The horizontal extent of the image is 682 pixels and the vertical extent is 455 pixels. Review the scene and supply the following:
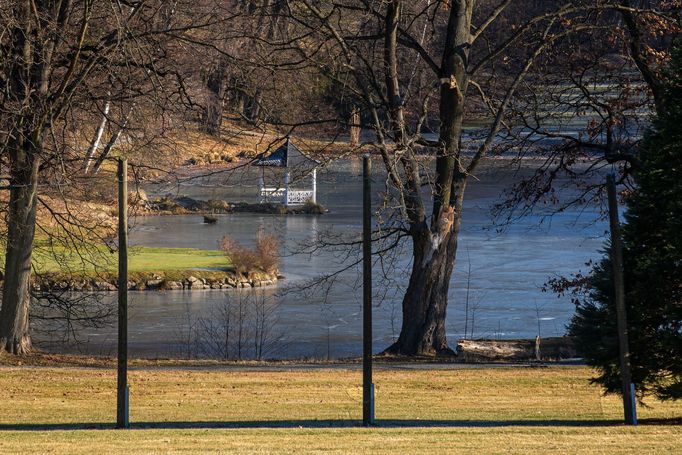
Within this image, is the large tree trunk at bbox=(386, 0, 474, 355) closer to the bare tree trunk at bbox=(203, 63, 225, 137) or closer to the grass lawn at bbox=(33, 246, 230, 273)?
the bare tree trunk at bbox=(203, 63, 225, 137)

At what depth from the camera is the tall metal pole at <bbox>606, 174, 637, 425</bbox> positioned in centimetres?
Result: 1088

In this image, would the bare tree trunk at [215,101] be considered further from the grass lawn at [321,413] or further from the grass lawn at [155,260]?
the grass lawn at [321,413]

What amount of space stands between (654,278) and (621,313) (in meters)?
0.77

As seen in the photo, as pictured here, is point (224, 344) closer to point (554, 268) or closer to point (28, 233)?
point (28, 233)

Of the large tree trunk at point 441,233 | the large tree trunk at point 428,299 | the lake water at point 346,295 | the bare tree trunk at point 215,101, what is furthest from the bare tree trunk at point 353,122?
the bare tree trunk at point 215,101

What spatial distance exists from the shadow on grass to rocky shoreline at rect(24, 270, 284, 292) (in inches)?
756

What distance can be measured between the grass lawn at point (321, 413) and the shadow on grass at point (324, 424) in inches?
0.8

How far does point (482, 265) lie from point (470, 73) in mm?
13907

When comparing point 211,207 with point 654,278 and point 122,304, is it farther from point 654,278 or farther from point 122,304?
point 654,278

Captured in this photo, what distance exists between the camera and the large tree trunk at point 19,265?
57.8 ft

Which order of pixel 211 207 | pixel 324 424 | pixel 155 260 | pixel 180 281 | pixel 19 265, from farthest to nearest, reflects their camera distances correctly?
1. pixel 211 207
2. pixel 155 260
3. pixel 180 281
4. pixel 19 265
5. pixel 324 424

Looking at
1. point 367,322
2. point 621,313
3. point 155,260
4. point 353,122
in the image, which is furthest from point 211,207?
point 621,313

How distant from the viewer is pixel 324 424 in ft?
38.8

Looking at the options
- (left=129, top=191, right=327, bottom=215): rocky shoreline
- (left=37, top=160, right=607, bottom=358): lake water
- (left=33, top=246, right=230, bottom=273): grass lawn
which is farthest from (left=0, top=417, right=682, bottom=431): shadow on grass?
(left=129, top=191, right=327, bottom=215): rocky shoreline
